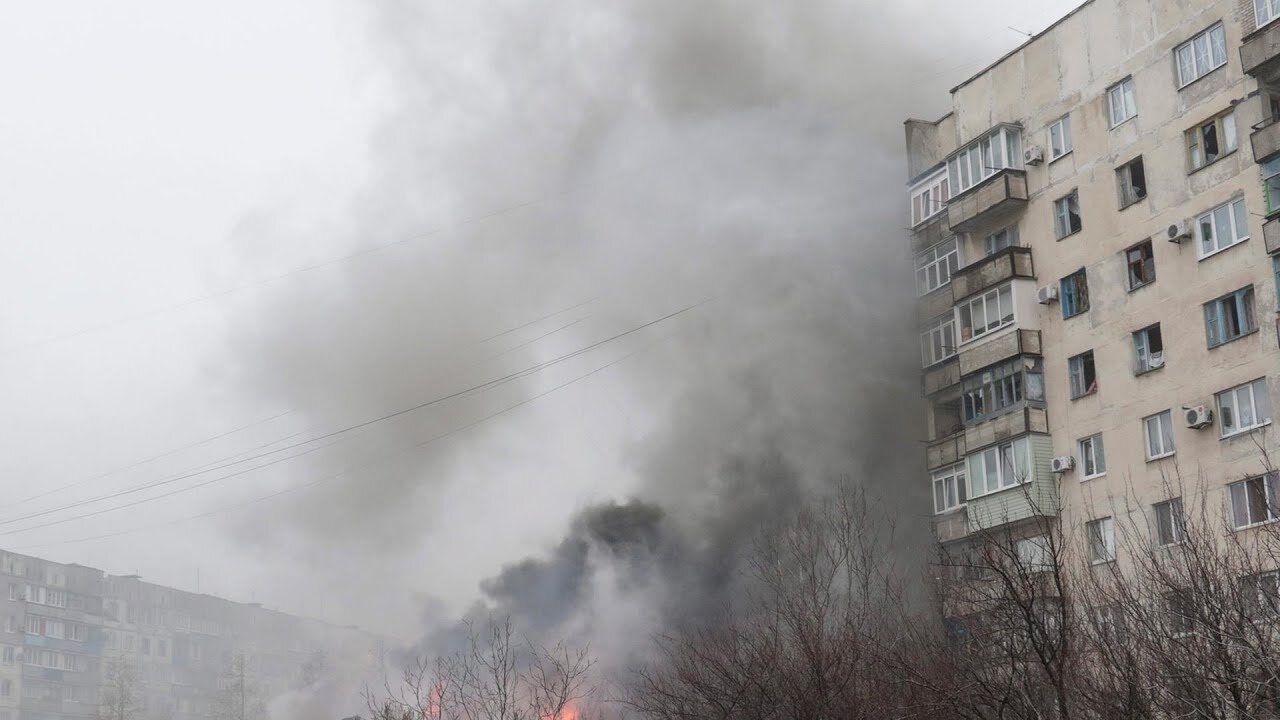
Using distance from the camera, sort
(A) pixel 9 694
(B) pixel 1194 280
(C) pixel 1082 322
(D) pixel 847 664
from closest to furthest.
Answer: (D) pixel 847 664 → (B) pixel 1194 280 → (C) pixel 1082 322 → (A) pixel 9 694

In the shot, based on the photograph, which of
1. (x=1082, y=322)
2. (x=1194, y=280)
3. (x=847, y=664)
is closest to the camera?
(x=847, y=664)

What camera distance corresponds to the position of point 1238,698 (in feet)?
55.3

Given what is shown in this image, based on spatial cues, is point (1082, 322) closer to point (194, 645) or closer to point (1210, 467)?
point (1210, 467)

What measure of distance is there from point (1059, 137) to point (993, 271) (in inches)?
151

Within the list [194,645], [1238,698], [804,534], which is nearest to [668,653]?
[804,534]

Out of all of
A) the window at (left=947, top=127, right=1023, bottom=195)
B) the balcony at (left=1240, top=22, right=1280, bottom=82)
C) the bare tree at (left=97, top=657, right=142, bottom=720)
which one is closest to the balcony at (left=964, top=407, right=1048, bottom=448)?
the window at (left=947, top=127, right=1023, bottom=195)

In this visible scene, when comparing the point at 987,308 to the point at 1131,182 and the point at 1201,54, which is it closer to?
the point at 1131,182

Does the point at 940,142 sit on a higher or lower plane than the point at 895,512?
higher

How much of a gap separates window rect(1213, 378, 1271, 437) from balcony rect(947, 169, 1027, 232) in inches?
345

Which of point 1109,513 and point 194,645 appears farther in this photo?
point 194,645

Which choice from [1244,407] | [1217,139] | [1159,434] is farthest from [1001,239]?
[1244,407]

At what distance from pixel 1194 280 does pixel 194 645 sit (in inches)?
2491

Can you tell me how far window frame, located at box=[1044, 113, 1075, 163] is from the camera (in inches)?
1431

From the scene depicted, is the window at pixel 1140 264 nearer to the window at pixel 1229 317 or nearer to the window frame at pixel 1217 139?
the window at pixel 1229 317
